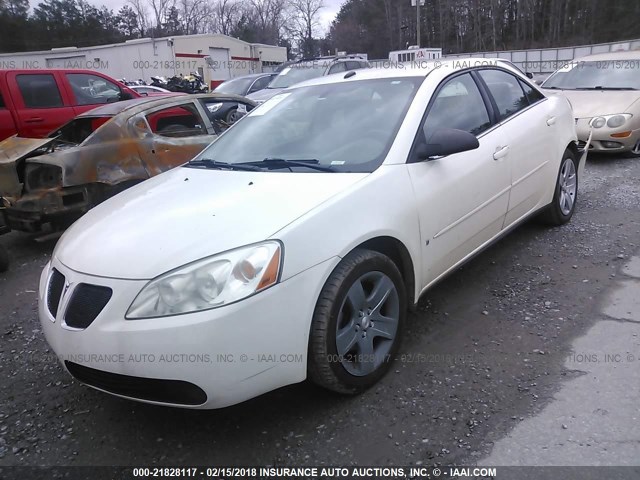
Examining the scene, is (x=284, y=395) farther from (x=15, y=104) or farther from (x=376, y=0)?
(x=376, y=0)

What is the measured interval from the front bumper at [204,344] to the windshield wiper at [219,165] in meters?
1.07

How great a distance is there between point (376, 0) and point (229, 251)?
255 ft

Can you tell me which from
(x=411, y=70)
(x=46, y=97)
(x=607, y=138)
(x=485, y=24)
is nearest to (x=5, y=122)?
(x=46, y=97)

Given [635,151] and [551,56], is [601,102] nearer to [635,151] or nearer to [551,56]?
[635,151]

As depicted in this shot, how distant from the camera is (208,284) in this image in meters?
2.06

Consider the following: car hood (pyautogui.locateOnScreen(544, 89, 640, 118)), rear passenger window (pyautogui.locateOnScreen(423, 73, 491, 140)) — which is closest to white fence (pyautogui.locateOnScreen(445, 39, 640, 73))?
car hood (pyautogui.locateOnScreen(544, 89, 640, 118))

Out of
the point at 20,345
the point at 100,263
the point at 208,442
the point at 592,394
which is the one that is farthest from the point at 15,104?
the point at 592,394

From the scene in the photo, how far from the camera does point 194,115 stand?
625 cm

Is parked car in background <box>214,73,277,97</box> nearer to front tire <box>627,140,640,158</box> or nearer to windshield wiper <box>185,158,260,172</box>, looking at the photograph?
front tire <box>627,140,640,158</box>

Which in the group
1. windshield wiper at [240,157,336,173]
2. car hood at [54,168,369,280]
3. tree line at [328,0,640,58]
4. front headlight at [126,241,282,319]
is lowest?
front headlight at [126,241,282,319]

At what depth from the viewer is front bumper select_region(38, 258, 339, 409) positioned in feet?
6.51

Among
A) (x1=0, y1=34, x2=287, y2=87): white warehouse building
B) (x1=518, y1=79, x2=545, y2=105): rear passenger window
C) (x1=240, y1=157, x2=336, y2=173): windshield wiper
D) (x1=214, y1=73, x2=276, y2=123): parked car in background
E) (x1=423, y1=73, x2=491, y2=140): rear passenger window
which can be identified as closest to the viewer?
(x1=240, y1=157, x2=336, y2=173): windshield wiper

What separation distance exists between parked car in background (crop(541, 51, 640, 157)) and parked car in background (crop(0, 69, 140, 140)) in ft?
23.7

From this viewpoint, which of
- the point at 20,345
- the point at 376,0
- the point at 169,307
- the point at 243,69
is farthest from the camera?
the point at 376,0
